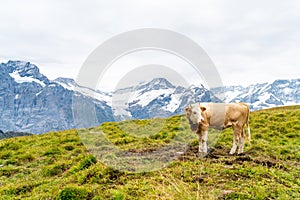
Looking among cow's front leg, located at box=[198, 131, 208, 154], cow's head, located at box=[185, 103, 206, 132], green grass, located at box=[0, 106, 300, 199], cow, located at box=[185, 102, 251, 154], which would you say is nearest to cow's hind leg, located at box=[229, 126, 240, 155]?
cow, located at box=[185, 102, 251, 154]

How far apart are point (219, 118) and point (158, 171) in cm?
467

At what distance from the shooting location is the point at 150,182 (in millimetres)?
8797

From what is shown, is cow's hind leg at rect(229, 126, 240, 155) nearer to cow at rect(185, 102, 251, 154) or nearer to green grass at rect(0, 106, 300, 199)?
cow at rect(185, 102, 251, 154)

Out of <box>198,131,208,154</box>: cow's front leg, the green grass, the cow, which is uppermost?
the cow

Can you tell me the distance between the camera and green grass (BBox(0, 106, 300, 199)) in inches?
313

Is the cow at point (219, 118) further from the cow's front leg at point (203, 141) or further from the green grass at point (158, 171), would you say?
the green grass at point (158, 171)

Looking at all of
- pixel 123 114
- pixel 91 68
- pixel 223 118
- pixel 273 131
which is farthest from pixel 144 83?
pixel 273 131

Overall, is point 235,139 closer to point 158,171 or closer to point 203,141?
point 203,141

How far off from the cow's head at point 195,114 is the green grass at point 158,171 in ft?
4.39

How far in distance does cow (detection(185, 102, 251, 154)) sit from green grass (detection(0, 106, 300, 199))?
75cm

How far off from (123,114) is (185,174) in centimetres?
664

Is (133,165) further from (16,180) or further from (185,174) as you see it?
(16,180)

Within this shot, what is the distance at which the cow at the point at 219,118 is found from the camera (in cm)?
1277

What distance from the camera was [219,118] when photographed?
1325 cm
